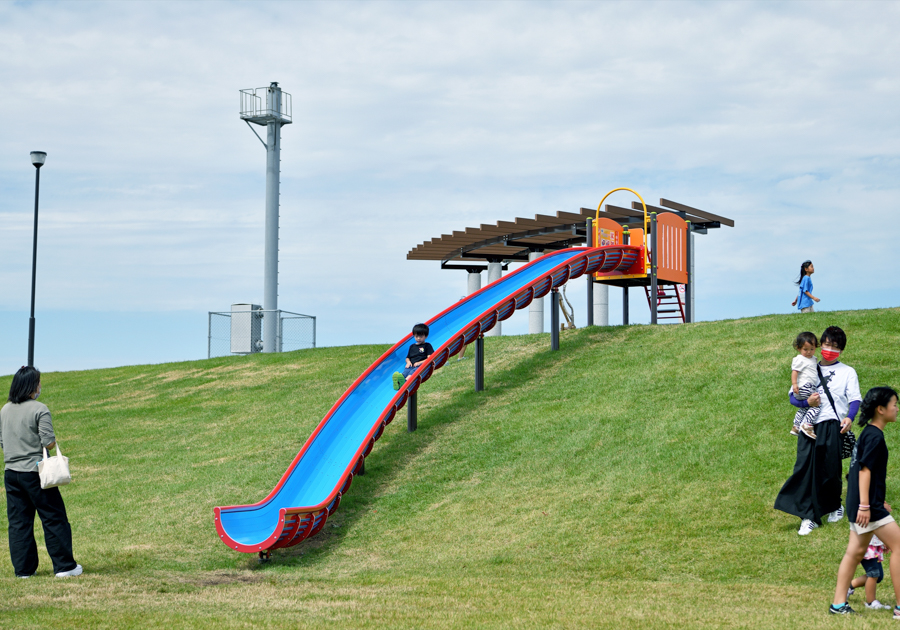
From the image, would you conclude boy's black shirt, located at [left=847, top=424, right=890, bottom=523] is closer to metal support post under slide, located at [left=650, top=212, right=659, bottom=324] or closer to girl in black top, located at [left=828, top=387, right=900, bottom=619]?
girl in black top, located at [left=828, top=387, right=900, bottom=619]

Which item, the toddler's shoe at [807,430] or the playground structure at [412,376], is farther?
the playground structure at [412,376]

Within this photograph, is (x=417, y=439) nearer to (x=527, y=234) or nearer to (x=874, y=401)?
(x=874, y=401)

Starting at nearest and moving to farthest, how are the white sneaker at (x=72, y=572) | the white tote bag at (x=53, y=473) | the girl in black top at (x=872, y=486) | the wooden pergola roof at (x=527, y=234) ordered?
the girl in black top at (x=872, y=486)
the white tote bag at (x=53, y=473)
the white sneaker at (x=72, y=572)
the wooden pergola roof at (x=527, y=234)

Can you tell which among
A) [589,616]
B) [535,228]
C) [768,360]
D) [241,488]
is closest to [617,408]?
[768,360]

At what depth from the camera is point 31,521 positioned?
9.32 meters

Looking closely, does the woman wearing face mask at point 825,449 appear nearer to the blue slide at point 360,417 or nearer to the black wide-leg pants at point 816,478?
the black wide-leg pants at point 816,478

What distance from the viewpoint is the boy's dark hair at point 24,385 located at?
30.0 ft

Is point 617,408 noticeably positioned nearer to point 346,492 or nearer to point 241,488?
point 346,492

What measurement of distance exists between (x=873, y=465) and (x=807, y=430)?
3.06 m

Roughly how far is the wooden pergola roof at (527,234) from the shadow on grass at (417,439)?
5.23 meters

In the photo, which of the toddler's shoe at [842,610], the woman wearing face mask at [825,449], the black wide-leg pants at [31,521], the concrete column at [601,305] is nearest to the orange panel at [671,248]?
the concrete column at [601,305]

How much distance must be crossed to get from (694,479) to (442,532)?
139 inches

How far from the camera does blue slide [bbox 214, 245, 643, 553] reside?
37.2 ft

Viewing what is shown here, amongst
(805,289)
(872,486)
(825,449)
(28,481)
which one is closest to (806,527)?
(825,449)
